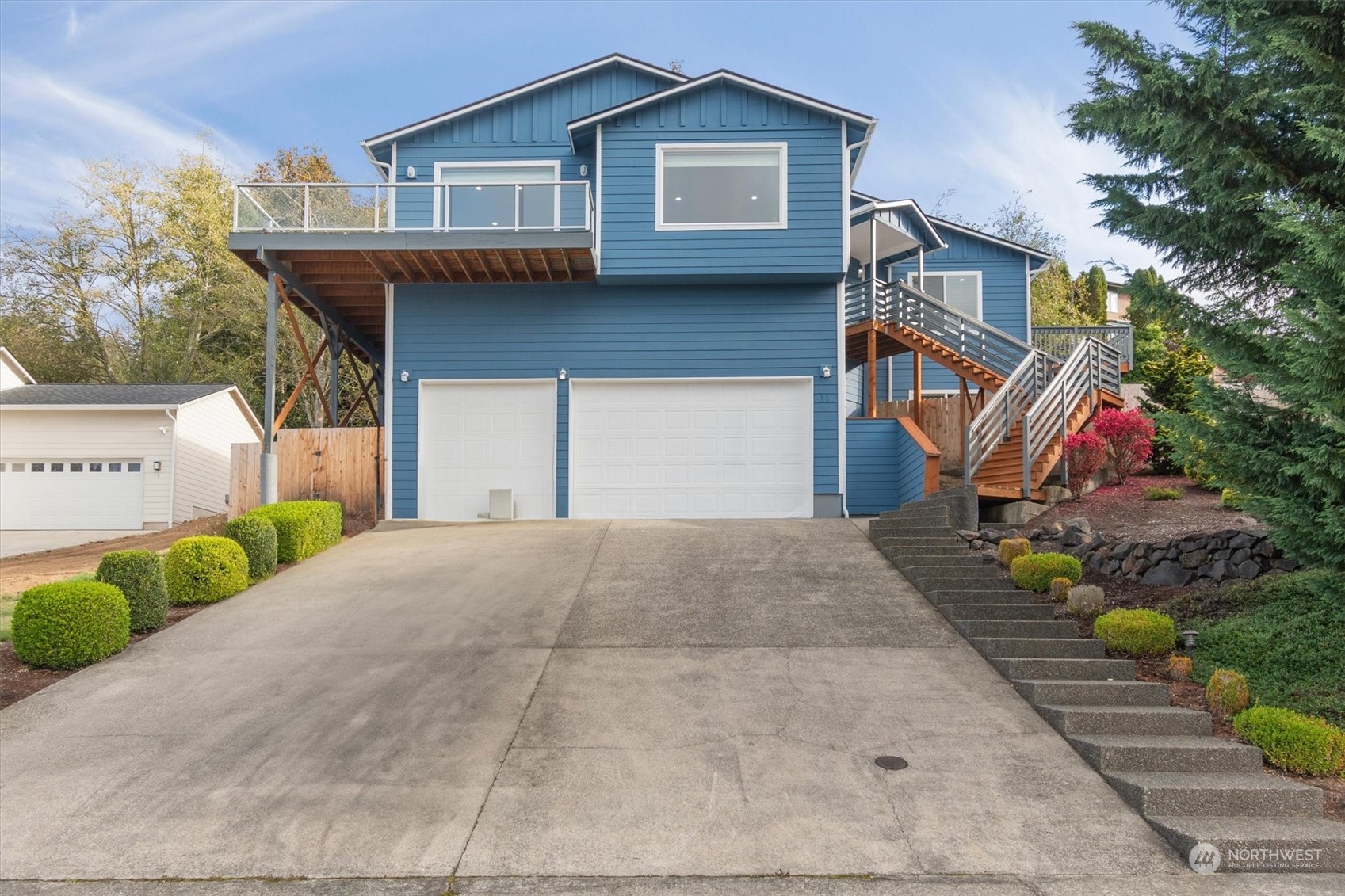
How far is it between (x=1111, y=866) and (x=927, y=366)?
15.7 meters

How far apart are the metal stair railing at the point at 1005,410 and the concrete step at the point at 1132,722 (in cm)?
619

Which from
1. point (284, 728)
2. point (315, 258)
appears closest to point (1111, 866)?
point (284, 728)

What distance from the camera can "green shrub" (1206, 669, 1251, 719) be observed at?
20.9 ft

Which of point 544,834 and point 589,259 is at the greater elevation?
point 589,259

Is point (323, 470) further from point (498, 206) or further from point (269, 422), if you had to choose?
point (498, 206)

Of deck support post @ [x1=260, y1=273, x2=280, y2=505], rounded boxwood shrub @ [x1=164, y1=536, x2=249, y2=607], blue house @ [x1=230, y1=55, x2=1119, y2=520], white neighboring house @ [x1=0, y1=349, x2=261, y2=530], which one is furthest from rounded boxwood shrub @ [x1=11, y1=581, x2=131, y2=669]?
white neighboring house @ [x1=0, y1=349, x2=261, y2=530]

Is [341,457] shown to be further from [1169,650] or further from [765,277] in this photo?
[1169,650]

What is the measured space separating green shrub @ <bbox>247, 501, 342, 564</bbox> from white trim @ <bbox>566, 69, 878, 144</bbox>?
23.3 ft

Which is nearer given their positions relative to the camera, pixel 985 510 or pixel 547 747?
pixel 547 747

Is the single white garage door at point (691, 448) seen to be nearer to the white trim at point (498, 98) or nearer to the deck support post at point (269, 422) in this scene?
the deck support post at point (269, 422)

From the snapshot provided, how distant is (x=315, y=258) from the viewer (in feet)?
46.9

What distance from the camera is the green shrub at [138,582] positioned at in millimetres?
8773

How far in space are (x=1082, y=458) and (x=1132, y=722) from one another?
271 inches

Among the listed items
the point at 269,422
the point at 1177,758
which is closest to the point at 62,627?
the point at 269,422
